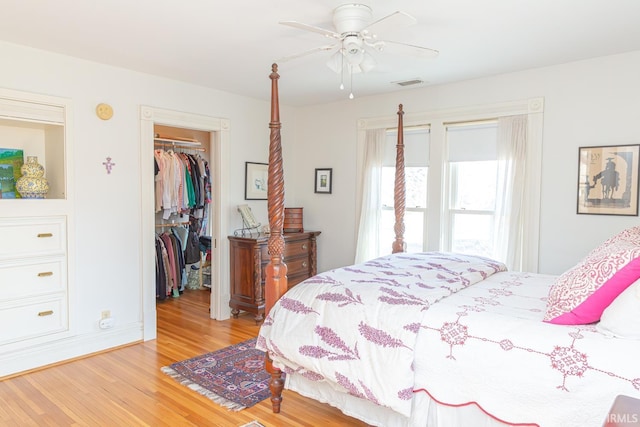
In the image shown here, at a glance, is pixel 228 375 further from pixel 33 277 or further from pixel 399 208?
pixel 399 208

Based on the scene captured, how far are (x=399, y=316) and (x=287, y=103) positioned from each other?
12.0 feet

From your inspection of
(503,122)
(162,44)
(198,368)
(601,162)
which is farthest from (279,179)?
(601,162)

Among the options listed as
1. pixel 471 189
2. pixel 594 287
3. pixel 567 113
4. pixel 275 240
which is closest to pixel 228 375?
pixel 275 240

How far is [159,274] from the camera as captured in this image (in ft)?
17.0

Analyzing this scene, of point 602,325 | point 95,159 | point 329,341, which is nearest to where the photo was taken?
point 602,325

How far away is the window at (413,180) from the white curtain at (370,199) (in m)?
0.09

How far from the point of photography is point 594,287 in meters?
1.73

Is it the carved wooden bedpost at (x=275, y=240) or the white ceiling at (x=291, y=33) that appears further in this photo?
the carved wooden bedpost at (x=275, y=240)

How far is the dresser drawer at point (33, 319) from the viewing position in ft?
10.3

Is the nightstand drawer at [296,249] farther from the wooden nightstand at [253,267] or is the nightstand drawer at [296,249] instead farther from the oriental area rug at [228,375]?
the oriental area rug at [228,375]

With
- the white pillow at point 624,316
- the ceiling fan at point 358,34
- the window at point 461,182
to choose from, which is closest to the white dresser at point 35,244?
the ceiling fan at point 358,34

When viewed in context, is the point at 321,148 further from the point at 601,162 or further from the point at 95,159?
the point at 601,162

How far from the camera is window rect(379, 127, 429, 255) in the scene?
4.32m

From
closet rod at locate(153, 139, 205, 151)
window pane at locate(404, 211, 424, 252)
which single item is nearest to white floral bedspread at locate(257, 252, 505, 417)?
window pane at locate(404, 211, 424, 252)
